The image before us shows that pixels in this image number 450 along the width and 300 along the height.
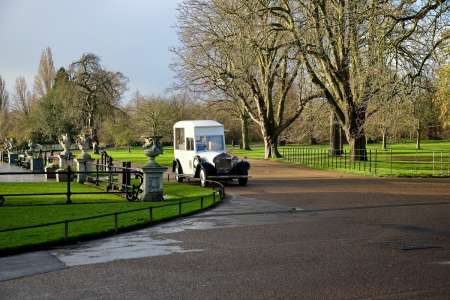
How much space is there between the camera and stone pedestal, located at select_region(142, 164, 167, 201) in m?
20.0

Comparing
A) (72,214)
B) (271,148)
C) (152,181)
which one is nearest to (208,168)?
(152,181)

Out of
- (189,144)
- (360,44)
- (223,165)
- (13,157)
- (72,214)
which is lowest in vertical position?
(72,214)

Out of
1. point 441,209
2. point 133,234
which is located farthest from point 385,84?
point 133,234

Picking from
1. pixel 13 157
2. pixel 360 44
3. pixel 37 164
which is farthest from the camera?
pixel 13 157

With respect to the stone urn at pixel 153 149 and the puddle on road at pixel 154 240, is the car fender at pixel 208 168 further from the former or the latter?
the puddle on road at pixel 154 240

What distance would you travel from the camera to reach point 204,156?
27453mm

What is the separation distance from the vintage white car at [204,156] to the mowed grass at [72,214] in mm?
1790

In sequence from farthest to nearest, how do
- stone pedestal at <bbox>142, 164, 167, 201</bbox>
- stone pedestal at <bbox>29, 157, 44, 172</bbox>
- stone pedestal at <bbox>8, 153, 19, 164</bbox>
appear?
stone pedestal at <bbox>8, 153, 19, 164</bbox> → stone pedestal at <bbox>29, 157, 44, 172</bbox> → stone pedestal at <bbox>142, 164, 167, 201</bbox>

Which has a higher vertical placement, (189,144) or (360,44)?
(360,44)

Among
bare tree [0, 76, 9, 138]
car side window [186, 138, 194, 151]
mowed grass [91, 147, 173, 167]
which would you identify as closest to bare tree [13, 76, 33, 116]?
bare tree [0, 76, 9, 138]

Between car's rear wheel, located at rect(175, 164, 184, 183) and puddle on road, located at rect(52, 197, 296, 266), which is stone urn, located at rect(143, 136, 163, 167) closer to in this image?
puddle on road, located at rect(52, 197, 296, 266)

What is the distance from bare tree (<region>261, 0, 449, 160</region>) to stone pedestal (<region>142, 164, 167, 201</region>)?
11.8 m

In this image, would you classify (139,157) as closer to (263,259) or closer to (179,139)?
(179,139)

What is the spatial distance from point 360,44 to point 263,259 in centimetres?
2631
